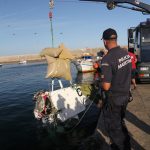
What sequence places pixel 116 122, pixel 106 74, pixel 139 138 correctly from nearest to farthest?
pixel 106 74 < pixel 116 122 < pixel 139 138

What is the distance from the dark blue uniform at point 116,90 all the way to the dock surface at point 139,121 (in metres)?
1.57

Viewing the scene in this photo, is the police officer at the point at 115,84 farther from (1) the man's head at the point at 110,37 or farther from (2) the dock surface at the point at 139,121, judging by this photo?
(2) the dock surface at the point at 139,121

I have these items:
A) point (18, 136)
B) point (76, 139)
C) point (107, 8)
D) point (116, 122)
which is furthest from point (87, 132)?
point (107, 8)

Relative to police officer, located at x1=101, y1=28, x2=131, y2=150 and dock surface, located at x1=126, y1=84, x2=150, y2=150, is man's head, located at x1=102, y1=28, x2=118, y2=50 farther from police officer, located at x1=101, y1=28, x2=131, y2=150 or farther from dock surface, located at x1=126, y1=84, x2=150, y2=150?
dock surface, located at x1=126, y1=84, x2=150, y2=150

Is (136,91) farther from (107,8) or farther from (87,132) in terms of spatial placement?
(107,8)

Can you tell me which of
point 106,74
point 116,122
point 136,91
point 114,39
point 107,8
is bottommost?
point 136,91

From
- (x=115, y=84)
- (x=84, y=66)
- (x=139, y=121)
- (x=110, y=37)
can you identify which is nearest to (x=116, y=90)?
(x=115, y=84)

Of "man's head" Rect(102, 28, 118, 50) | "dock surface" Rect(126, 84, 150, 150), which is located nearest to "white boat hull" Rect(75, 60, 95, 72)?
"dock surface" Rect(126, 84, 150, 150)

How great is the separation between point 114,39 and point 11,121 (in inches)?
394

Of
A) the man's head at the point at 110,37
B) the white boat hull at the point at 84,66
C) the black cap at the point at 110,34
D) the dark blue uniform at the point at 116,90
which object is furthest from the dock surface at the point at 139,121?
the white boat hull at the point at 84,66

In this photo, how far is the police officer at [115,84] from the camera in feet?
15.3

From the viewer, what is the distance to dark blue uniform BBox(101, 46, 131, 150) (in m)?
4.64

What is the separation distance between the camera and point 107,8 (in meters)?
15.6

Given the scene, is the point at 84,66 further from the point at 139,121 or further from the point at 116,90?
the point at 116,90
